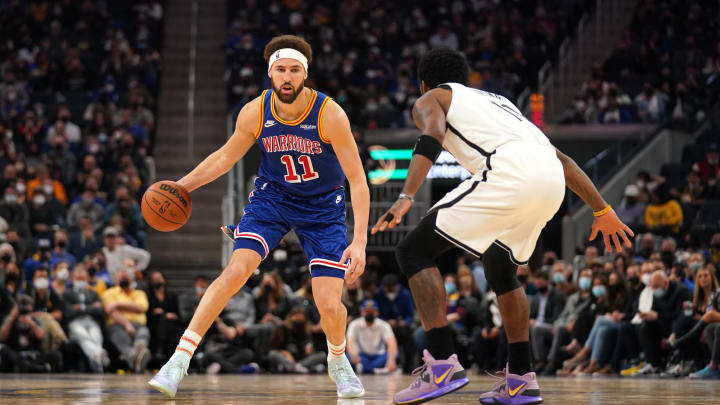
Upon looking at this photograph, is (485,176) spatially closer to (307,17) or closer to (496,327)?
(496,327)

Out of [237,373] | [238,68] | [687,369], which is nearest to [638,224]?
[687,369]

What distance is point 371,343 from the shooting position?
13500 mm

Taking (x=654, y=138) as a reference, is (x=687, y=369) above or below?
below

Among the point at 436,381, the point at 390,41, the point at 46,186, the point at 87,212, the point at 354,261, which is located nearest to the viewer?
the point at 436,381

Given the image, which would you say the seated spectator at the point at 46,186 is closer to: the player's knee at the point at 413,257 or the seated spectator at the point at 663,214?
the seated spectator at the point at 663,214

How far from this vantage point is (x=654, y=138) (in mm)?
18156

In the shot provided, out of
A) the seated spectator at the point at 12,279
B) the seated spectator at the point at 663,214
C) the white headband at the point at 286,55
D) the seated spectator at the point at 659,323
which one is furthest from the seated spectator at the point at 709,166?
the white headband at the point at 286,55

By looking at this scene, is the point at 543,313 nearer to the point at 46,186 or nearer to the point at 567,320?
the point at 567,320

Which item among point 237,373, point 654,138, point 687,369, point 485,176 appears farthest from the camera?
point 654,138

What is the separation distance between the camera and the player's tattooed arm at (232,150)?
6.41 m

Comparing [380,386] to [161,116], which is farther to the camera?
[161,116]

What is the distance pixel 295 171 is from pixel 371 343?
24.1 ft

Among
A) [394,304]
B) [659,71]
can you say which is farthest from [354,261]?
[659,71]

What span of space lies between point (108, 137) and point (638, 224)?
883 cm
